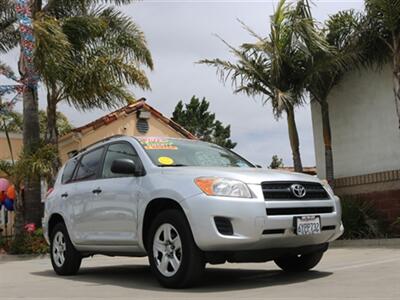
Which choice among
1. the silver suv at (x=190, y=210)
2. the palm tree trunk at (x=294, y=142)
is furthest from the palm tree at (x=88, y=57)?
the silver suv at (x=190, y=210)

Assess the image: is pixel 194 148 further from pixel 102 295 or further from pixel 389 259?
pixel 389 259

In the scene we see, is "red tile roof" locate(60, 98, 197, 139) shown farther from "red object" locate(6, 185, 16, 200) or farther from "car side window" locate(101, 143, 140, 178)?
"car side window" locate(101, 143, 140, 178)

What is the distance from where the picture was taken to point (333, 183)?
542 inches

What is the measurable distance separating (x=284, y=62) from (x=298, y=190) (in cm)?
749

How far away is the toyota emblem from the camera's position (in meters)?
6.29

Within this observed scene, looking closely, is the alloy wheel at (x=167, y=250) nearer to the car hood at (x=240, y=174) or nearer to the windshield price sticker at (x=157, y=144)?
the car hood at (x=240, y=174)

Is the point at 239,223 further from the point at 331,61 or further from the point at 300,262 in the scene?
the point at 331,61

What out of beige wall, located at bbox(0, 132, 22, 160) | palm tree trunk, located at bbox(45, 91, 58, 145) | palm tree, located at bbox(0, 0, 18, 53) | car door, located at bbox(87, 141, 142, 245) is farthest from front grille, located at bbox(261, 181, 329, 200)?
beige wall, located at bbox(0, 132, 22, 160)

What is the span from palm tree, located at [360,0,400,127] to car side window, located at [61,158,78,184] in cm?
665

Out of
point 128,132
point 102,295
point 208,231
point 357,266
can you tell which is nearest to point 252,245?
point 208,231

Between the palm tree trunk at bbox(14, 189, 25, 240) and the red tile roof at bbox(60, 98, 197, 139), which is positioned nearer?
the palm tree trunk at bbox(14, 189, 25, 240)

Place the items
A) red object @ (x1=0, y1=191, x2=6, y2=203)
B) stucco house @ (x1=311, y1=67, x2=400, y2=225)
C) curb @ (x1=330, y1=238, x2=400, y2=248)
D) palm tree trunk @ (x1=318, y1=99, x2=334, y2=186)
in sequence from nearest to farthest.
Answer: curb @ (x1=330, y1=238, x2=400, y2=248), stucco house @ (x1=311, y1=67, x2=400, y2=225), palm tree trunk @ (x1=318, y1=99, x2=334, y2=186), red object @ (x1=0, y1=191, x2=6, y2=203)

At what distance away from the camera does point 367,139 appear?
43.6 ft

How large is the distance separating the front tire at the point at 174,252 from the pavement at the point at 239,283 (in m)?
0.15
